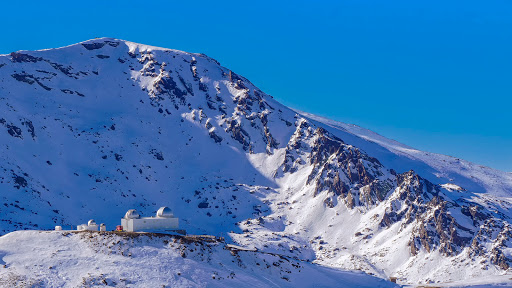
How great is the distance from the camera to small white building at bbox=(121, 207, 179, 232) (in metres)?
94.0

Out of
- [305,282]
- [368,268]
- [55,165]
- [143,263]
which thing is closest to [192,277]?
[143,263]

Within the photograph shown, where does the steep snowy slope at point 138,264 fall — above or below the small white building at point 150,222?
below

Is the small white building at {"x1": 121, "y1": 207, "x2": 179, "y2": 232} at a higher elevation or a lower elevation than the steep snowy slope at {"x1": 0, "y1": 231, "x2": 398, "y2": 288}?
higher

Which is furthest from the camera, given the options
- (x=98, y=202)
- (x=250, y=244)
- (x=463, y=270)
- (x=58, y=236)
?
(x=98, y=202)

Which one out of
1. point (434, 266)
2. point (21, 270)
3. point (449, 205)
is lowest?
point (21, 270)

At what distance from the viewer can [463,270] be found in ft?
514

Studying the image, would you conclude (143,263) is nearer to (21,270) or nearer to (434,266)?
(21,270)

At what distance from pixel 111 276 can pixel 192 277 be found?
8965 mm

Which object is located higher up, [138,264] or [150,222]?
[150,222]

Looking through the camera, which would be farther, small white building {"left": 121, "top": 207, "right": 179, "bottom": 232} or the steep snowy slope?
small white building {"left": 121, "top": 207, "right": 179, "bottom": 232}

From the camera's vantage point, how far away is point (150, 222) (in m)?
95.5

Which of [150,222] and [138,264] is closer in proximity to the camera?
[138,264]

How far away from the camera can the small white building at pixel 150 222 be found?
9400cm

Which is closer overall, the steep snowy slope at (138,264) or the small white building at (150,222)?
the steep snowy slope at (138,264)
